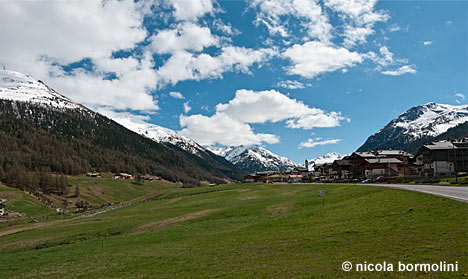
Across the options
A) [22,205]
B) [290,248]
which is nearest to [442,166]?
[290,248]

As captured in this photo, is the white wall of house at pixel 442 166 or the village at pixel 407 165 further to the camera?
the white wall of house at pixel 442 166

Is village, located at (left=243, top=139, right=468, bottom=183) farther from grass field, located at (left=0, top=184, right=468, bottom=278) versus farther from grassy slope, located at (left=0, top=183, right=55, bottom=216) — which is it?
grassy slope, located at (left=0, top=183, right=55, bottom=216)

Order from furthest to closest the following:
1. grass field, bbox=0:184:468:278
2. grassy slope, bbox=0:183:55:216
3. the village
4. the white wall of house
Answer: grassy slope, bbox=0:183:55:216 → the white wall of house → the village → grass field, bbox=0:184:468:278

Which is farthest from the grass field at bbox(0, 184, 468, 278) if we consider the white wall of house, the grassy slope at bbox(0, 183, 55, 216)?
the grassy slope at bbox(0, 183, 55, 216)

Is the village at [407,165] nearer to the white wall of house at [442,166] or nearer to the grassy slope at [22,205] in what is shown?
the white wall of house at [442,166]

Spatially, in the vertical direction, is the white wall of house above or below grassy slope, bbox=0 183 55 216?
above

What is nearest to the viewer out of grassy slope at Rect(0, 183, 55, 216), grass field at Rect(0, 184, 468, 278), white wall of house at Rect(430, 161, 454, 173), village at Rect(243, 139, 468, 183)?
grass field at Rect(0, 184, 468, 278)

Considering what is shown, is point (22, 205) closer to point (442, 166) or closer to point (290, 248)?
point (290, 248)

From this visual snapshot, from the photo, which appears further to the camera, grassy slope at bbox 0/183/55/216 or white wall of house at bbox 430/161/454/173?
grassy slope at bbox 0/183/55/216

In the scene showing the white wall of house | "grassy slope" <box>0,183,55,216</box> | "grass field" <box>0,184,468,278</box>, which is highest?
the white wall of house

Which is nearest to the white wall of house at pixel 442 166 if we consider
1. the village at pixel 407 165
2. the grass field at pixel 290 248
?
the village at pixel 407 165

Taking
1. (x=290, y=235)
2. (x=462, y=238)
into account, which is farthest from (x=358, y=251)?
(x=290, y=235)

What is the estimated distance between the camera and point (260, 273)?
16672mm

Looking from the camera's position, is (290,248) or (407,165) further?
(407,165)
